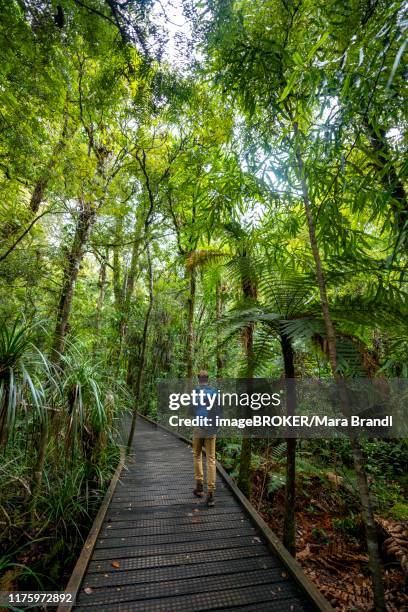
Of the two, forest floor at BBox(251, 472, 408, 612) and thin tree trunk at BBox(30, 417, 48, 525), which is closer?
thin tree trunk at BBox(30, 417, 48, 525)

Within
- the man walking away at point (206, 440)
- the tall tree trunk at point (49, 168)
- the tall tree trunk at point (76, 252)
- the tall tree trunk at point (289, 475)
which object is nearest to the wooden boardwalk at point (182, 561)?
the man walking away at point (206, 440)

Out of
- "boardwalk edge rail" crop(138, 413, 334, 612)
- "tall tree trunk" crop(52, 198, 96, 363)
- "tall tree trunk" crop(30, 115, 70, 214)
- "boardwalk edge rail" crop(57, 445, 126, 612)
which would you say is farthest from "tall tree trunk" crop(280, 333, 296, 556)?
"tall tree trunk" crop(30, 115, 70, 214)

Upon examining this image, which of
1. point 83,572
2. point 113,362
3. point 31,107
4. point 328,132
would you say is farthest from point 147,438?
point 328,132

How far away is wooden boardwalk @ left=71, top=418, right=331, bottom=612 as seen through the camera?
2.13m

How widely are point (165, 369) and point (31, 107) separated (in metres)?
10.9

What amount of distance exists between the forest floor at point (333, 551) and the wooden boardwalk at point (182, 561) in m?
1.19

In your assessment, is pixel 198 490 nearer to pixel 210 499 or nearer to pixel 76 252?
pixel 210 499

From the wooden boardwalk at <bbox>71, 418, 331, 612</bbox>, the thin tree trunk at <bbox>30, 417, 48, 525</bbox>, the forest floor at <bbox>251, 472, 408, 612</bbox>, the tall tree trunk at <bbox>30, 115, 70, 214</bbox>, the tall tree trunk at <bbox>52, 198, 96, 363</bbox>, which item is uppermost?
the tall tree trunk at <bbox>30, 115, 70, 214</bbox>

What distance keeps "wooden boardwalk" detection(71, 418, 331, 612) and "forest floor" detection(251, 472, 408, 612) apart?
3.91 ft

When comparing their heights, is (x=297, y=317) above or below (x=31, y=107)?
below

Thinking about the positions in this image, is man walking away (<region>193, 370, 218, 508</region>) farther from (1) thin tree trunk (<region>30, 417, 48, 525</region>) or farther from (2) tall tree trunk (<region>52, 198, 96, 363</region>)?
(2) tall tree trunk (<region>52, 198, 96, 363</region>)

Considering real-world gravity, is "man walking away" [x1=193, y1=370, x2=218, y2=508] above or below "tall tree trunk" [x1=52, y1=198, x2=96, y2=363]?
below

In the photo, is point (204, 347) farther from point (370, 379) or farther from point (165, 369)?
point (370, 379)

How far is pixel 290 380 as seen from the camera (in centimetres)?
293
